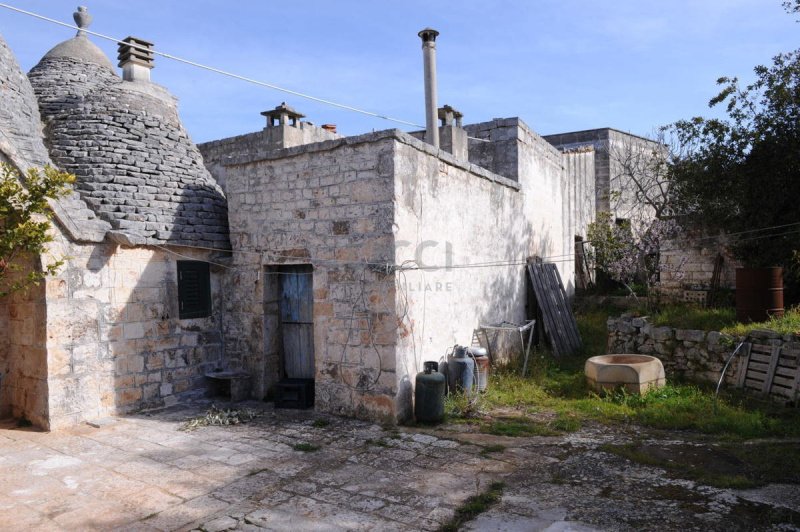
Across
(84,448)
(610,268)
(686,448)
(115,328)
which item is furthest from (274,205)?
(610,268)

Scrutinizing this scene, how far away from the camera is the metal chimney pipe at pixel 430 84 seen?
9.48 m

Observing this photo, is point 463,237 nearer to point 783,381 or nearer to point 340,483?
point 340,483

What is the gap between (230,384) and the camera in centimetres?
789

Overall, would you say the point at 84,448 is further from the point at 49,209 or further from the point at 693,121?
the point at 693,121

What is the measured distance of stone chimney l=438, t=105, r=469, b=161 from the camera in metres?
10.8

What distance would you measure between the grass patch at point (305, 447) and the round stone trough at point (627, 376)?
4.09m

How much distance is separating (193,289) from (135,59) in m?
4.60

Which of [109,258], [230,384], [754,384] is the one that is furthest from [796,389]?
[109,258]

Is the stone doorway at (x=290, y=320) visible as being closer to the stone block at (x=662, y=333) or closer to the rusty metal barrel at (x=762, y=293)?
the stone block at (x=662, y=333)

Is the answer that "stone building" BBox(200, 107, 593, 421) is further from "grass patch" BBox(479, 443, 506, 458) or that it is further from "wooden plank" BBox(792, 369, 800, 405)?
"wooden plank" BBox(792, 369, 800, 405)

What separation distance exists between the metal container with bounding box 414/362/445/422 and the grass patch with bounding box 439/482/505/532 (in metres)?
1.86

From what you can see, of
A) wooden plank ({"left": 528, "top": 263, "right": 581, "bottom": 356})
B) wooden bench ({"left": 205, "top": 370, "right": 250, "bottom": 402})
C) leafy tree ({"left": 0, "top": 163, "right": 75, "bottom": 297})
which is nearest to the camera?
leafy tree ({"left": 0, "top": 163, "right": 75, "bottom": 297})

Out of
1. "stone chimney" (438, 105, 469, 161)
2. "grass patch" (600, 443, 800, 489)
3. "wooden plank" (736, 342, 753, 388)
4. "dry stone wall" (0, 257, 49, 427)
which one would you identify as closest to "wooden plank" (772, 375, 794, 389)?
"wooden plank" (736, 342, 753, 388)

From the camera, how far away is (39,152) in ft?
23.4
